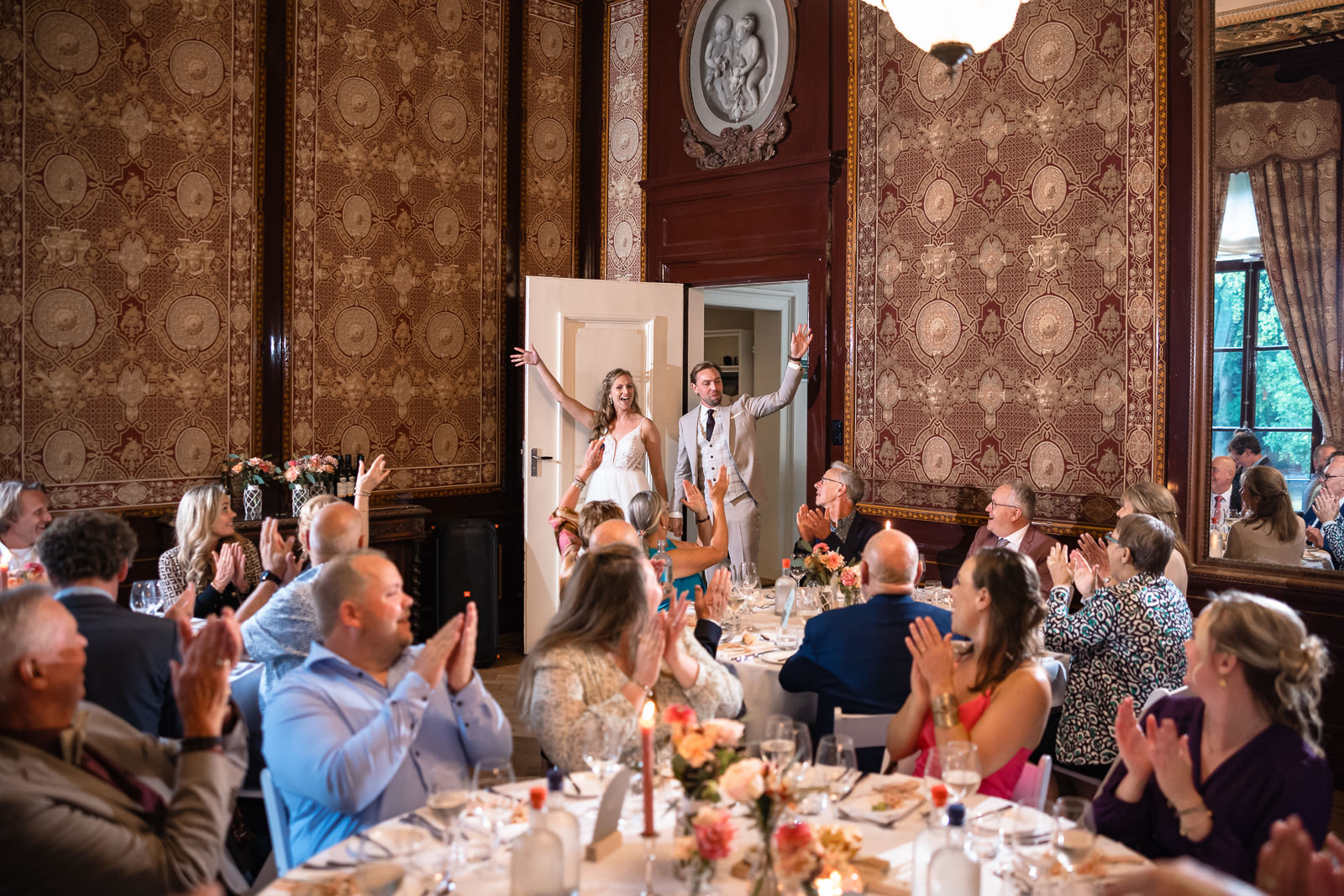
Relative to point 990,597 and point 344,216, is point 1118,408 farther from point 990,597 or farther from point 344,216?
point 344,216

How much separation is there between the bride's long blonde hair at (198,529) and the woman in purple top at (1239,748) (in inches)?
139

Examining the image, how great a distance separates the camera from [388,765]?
2.31 meters

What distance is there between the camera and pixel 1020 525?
5098 mm

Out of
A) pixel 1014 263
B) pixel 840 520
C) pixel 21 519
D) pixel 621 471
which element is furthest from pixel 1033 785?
pixel 621 471

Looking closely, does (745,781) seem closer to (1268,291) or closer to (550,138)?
(1268,291)

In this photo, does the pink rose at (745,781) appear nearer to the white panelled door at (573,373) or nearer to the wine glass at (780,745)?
the wine glass at (780,745)

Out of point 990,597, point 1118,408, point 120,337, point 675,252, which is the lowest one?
point 990,597

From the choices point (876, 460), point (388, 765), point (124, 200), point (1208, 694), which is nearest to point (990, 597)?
point (1208, 694)

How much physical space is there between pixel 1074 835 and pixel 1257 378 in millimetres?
3725

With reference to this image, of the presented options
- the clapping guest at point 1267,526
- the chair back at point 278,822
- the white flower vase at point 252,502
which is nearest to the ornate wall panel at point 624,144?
the white flower vase at point 252,502

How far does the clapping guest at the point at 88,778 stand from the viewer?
180 centimetres

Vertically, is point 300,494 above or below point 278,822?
above

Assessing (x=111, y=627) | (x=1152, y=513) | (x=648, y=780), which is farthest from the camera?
(x=1152, y=513)

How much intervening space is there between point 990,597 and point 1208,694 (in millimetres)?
601
